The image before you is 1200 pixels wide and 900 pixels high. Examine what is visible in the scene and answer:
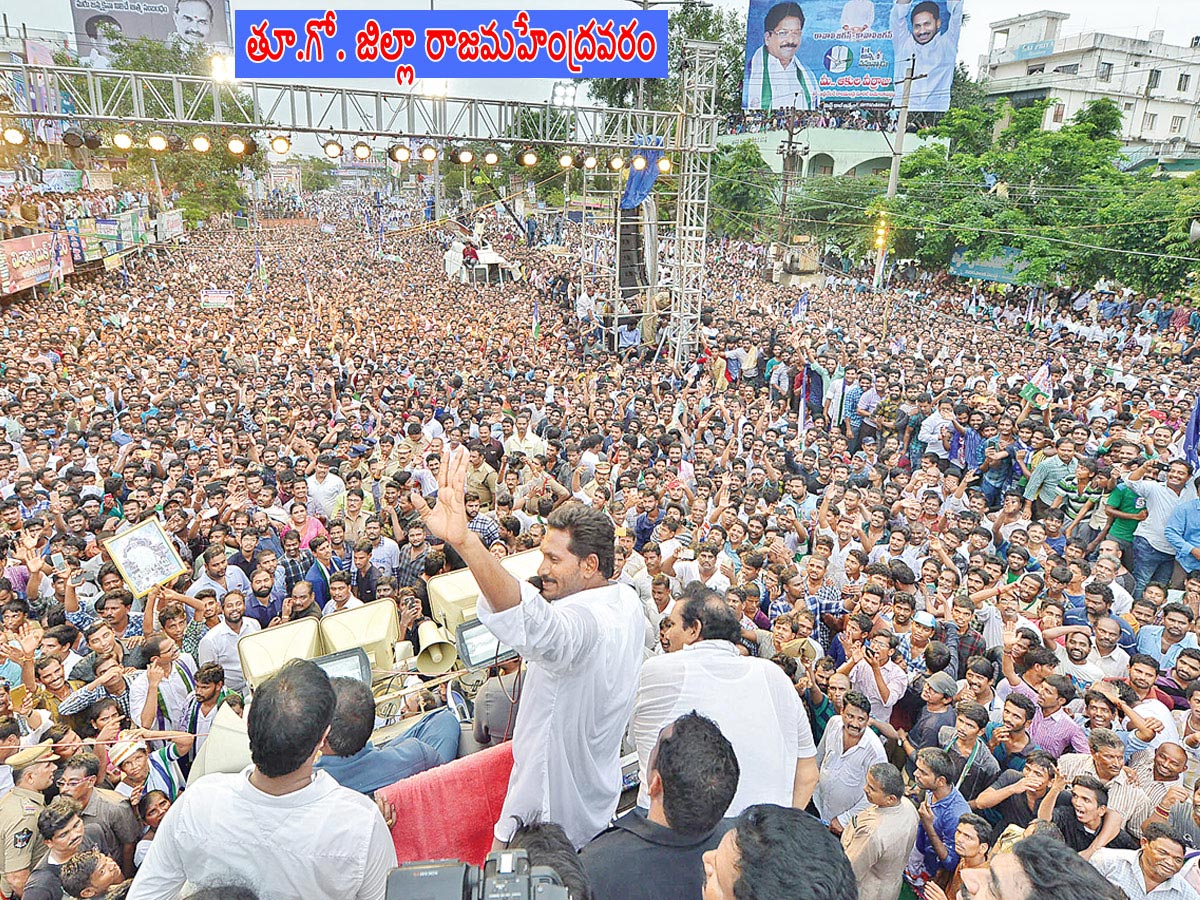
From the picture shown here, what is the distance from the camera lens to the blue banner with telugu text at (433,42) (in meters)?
9.27

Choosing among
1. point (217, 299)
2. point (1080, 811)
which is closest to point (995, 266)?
point (217, 299)

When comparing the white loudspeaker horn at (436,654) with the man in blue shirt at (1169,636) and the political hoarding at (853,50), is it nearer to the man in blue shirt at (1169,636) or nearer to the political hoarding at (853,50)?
the man in blue shirt at (1169,636)

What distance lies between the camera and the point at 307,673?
6.28 feet

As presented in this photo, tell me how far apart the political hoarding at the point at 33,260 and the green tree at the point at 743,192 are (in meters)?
22.1

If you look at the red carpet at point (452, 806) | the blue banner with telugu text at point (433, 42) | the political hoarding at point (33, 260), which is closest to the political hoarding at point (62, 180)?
the political hoarding at point (33, 260)

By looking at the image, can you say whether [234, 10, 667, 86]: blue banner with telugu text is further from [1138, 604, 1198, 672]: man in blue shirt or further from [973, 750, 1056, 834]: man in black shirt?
[973, 750, 1056, 834]: man in black shirt

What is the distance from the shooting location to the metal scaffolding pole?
12.2 meters

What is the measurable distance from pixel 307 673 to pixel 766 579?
3.71 meters

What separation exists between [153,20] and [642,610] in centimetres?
5917

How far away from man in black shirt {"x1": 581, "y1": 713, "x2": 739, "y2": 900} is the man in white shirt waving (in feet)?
1.00

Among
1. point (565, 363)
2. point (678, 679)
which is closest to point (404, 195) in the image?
point (565, 363)

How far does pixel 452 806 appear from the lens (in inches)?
92.1

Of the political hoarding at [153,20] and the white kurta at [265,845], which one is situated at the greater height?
the political hoarding at [153,20]

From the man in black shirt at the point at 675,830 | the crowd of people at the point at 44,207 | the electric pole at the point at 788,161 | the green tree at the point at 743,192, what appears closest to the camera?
the man in black shirt at the point at 675,830
